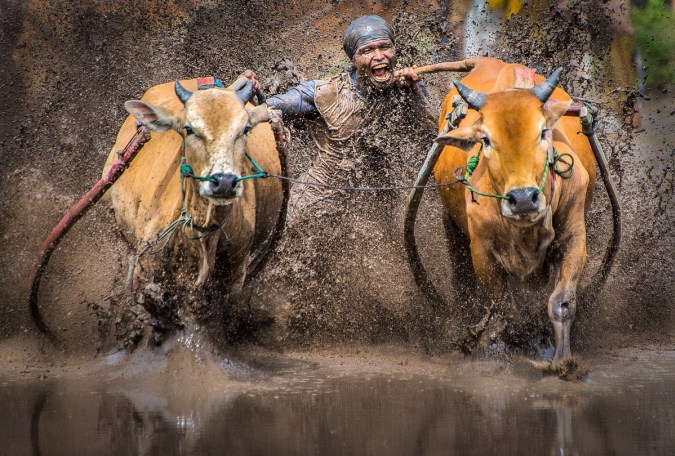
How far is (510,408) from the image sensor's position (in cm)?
611

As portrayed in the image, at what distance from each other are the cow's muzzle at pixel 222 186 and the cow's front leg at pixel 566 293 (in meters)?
2.08

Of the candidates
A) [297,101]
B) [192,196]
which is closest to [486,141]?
[192,196]

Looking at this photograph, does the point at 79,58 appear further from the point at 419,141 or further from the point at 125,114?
the point at 419,141

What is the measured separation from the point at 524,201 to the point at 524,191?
0.19 ft

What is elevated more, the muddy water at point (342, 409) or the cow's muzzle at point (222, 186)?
the cow's muzzle at point (222, 186)

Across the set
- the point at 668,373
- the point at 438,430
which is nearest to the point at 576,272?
the point at 668,373

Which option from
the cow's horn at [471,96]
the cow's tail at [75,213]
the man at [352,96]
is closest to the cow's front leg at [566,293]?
the cow's horn at [471,96]

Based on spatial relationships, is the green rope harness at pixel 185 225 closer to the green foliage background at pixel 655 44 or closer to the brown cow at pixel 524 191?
the brown cow at pixel 524 191

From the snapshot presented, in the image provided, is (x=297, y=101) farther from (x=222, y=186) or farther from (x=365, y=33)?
(x=222, y=186)

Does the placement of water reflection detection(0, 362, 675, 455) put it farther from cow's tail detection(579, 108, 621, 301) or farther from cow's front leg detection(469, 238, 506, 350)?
cow's tail detection(579, 108, 621, 301)

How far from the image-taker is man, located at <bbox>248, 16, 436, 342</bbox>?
8938mm

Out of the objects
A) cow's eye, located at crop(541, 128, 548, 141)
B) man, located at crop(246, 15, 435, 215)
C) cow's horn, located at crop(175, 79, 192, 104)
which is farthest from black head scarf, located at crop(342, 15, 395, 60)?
cow's eye, located at crop(541, 128, 548, 141)

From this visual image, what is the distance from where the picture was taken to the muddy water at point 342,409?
5398 millimetres

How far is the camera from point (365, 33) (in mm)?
9039
